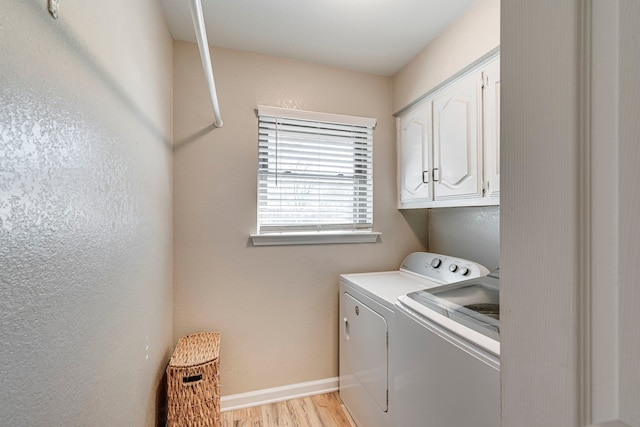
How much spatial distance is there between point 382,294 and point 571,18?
1.45m

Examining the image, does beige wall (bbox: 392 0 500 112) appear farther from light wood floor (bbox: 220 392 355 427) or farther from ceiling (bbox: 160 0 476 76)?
light wood floor (bbox: 220 392 355 427)

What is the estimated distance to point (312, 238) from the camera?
6.81 feet

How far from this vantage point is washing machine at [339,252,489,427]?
4.78 ft

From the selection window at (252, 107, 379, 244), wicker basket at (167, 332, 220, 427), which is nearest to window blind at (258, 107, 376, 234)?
window at (252, 107, 379, 244)

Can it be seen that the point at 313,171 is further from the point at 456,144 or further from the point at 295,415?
the point at 295,415

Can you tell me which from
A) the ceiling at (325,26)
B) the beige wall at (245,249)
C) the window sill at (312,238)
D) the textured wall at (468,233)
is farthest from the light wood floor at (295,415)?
the ceiling at (325,26)

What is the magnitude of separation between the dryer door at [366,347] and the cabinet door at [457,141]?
900 millimetres

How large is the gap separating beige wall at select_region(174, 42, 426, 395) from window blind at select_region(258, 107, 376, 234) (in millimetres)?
92

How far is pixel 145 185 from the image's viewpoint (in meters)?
1.28

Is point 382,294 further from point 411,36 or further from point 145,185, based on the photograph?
point 411,36

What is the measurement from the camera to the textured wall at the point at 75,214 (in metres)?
0.52

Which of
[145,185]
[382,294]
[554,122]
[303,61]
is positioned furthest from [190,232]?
[554,122]

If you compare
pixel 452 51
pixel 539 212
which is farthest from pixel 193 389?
pixel 452 51

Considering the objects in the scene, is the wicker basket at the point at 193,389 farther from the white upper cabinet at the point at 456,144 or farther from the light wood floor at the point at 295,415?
the white upper cabinet at the point at 456,144
